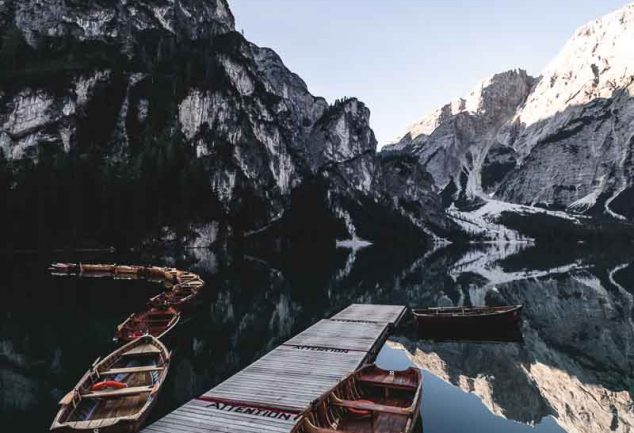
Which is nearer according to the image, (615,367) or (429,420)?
(429,420)

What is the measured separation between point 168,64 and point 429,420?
200 m

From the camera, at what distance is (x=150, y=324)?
112 feet

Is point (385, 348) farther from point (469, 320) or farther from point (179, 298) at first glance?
point (179, 298)

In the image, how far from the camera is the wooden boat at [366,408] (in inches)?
593

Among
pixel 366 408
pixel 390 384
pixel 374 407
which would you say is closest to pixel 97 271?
pixel 390 384

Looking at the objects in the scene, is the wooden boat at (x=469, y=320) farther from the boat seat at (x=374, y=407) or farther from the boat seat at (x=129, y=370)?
the boat seat at (x=129, y=370)

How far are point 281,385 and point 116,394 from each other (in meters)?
7.24

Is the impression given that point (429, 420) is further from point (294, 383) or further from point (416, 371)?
point (294, 383)

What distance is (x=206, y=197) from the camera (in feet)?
497

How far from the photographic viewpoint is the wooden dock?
16.4m

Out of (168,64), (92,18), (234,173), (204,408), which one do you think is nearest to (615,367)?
(204,408)

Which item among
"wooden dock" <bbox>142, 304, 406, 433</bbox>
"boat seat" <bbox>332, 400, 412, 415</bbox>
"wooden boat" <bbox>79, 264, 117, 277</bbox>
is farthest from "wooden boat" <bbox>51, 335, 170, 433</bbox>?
"wooden boat" <bbox>79, 264, 117, 277</bbox>

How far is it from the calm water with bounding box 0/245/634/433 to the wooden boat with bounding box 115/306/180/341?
1109 mm

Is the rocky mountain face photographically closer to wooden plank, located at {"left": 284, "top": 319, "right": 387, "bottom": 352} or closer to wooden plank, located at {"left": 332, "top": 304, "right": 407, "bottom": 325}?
wooden plank, located at {"left": 332, "top": 304, "right": 407, "bottom": 325}
